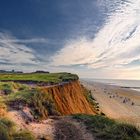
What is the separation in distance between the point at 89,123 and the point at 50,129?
10.2 feet

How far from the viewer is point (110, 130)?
22.9 meters

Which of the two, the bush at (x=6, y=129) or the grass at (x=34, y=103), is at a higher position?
the grass at (x=34, y=103)

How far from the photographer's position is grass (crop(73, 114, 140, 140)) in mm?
22172

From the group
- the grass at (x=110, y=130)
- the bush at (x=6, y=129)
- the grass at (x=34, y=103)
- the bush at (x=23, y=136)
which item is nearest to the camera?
the bush at (x=6, y=129)

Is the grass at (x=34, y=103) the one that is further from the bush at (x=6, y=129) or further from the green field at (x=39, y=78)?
the green field at (x=39, y=78)

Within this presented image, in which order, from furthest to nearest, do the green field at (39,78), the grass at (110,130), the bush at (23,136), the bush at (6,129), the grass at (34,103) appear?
1. the green field at (39,78)
2. the grass at (34,103)
3. the grass at (110,130)
4. the bush at (23,136)
5. the bush at (6,129)

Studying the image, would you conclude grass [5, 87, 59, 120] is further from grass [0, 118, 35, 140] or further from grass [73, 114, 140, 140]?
grass [0, 118, 35, 140]

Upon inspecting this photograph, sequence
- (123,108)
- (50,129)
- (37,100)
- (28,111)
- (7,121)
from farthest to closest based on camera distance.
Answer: (123,108) → (37,100) → (28,111) → (50,129) → (7,121)

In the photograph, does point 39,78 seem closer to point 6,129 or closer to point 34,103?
point 34,103

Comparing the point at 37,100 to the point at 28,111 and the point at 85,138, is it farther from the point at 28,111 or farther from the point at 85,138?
the point at 85,138

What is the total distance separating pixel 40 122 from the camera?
25375 millimetres

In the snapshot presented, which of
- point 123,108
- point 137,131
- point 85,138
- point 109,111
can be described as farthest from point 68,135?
point 123,108

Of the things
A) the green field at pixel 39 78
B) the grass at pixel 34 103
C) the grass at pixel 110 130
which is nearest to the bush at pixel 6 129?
the grass at pixel 34 103

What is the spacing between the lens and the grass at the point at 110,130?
22172mm
